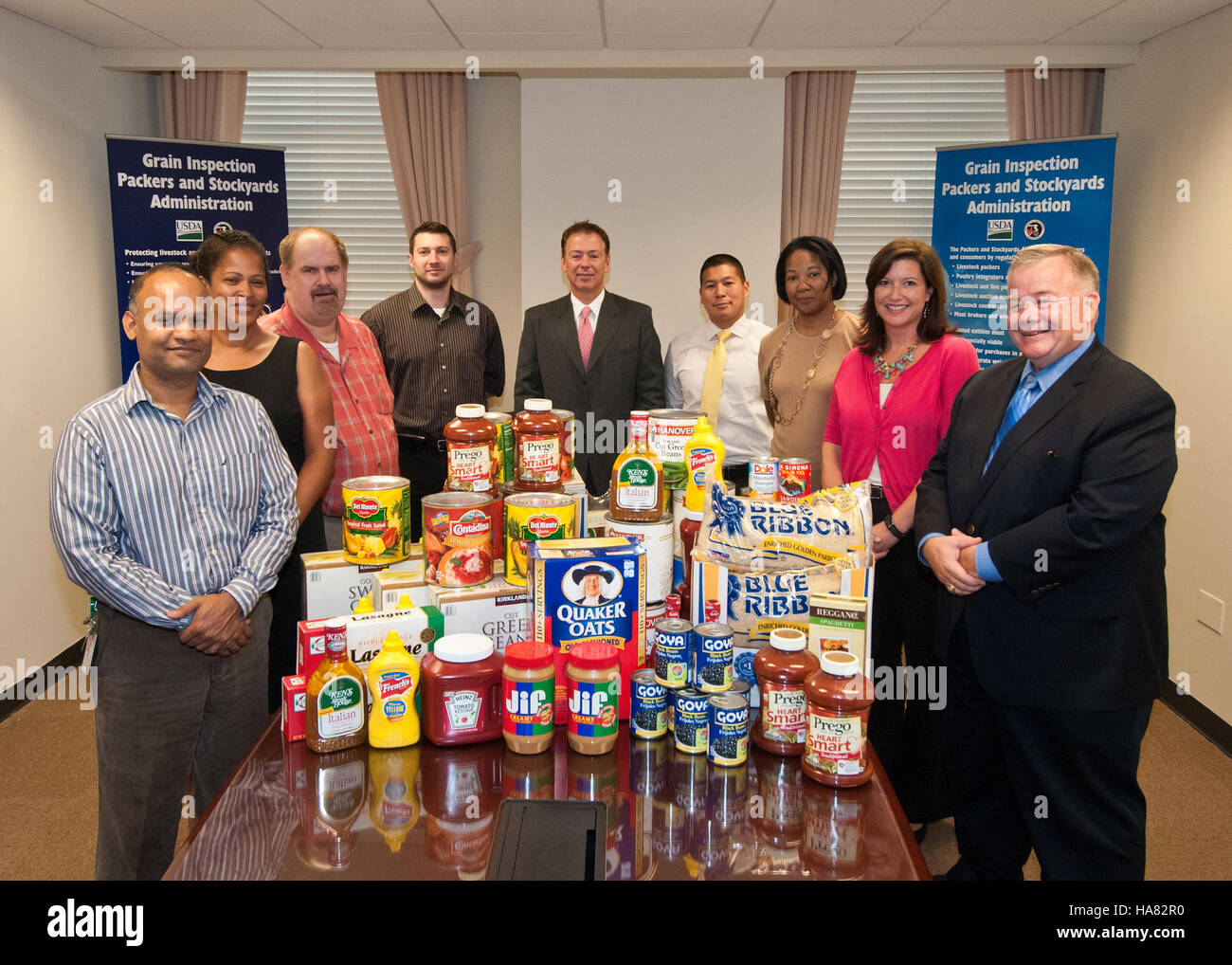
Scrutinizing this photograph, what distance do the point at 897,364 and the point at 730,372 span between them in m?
1.03

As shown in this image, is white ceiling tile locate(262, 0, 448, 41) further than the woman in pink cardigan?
Yes

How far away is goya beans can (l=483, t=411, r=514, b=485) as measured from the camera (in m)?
2.17

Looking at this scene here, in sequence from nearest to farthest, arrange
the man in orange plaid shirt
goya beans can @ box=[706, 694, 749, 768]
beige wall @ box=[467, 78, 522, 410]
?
goya beans can @ box=[706, 694, 749, 768], the man in orange plaid shirt, beige wall @ box=[467, 78, 522, 410]

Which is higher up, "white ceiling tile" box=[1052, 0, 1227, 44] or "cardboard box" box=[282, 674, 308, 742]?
"white ceiling tile" box=[1052, 0, 1227, 44]

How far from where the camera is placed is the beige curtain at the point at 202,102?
523 cm

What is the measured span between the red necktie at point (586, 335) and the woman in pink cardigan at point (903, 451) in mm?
1408

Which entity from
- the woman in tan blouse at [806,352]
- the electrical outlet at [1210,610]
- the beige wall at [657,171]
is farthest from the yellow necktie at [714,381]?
the electrical outlet at [1210,610]

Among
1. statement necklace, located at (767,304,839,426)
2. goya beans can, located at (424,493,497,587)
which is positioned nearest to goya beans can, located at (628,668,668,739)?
goya beans can, located at (424,493,497,587)

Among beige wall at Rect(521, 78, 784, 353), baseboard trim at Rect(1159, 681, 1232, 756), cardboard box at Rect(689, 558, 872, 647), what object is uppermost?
beige wall at Rect(521, 78, 784, 353)

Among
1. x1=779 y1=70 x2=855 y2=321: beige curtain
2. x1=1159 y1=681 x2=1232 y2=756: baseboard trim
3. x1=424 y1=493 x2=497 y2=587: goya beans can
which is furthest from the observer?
x1=779 y1=70 x2=855 y2=321: beige curtain

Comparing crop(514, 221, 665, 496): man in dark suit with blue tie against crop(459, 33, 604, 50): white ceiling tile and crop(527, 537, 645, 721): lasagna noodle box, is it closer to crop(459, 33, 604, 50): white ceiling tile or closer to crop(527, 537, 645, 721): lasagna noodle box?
crop(459, 33, 604, 50): white ceiling tile

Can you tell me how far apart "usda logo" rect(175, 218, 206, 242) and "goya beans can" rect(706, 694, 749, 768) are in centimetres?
442
